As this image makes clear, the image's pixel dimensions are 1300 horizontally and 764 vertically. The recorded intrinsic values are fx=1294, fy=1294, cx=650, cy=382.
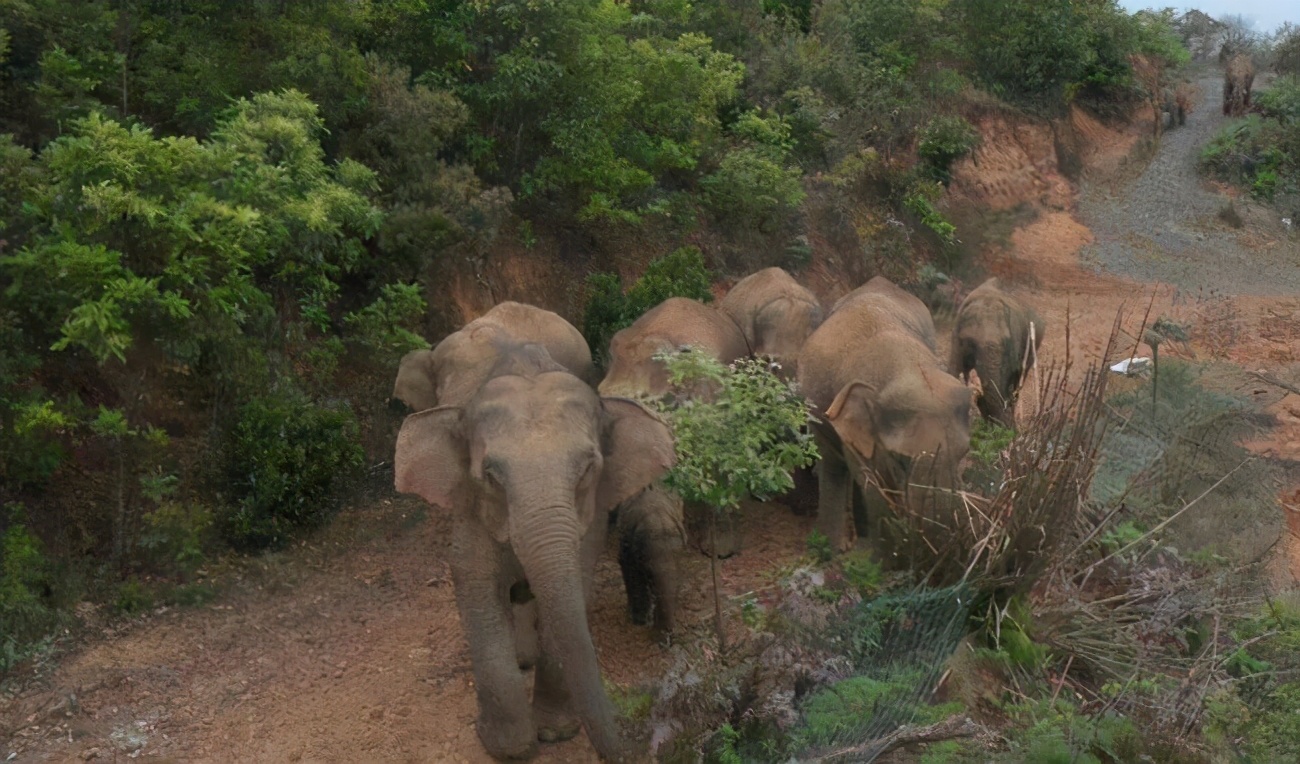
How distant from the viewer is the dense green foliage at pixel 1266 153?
A: 89.0 ft

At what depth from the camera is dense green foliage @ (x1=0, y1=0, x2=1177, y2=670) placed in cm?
850

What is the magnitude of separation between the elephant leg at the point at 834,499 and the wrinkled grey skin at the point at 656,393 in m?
0.82

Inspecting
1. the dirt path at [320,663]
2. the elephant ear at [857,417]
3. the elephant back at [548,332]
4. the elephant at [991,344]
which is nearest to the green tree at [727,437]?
the elephant ear at [857,417]

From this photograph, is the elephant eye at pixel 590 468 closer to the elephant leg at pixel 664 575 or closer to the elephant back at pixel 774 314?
the elephant leg at pixel 664 575

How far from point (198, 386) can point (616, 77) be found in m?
5.70

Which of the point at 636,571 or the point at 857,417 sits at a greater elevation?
the point at 857,417

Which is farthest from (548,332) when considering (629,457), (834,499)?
(629,457)

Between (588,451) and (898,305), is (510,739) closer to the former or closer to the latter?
(588,451)

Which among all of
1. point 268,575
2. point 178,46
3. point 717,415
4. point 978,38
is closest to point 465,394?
point 717,415

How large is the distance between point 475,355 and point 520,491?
237 centimetres

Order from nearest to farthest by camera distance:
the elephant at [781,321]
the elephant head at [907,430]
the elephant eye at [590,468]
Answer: the elephant eye at [590,468]
the elephant head at [907,430]
the elephant at [781,321]

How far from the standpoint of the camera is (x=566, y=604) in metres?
6.63

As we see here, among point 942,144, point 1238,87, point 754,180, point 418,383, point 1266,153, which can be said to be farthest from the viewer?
point 1238,87

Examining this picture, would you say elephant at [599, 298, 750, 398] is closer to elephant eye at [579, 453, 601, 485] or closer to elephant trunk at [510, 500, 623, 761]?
elephant eye at [579, 453, 601, 485]
